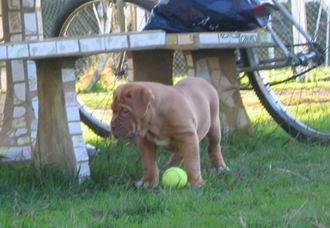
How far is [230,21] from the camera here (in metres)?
6.29

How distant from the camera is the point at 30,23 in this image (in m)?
6.26

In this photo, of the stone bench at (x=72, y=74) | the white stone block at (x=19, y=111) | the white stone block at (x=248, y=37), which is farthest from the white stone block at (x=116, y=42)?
the white stone block at (x=19, y=111)

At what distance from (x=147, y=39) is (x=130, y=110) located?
57 centimetres

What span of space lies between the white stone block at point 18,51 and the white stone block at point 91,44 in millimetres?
303

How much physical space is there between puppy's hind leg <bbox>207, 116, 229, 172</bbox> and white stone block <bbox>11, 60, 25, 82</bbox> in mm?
1365

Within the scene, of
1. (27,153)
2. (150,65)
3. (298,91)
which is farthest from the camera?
(298,91)

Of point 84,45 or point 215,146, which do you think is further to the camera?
point 215,146

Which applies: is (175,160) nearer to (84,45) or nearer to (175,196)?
(175,196)

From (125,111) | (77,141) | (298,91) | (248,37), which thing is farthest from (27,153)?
(298,91)

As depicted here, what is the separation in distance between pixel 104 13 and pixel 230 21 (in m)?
1.48

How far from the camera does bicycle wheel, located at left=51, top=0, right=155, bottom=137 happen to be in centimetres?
723

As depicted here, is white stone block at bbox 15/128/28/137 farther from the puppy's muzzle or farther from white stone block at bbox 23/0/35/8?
the puppy's muzzle

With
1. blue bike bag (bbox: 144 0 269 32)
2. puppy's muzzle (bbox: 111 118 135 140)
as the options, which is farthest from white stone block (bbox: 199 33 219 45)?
puppy's muzzle (bbox: 111 118 135 140)

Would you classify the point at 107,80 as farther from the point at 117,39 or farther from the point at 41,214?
the point at 41,214
